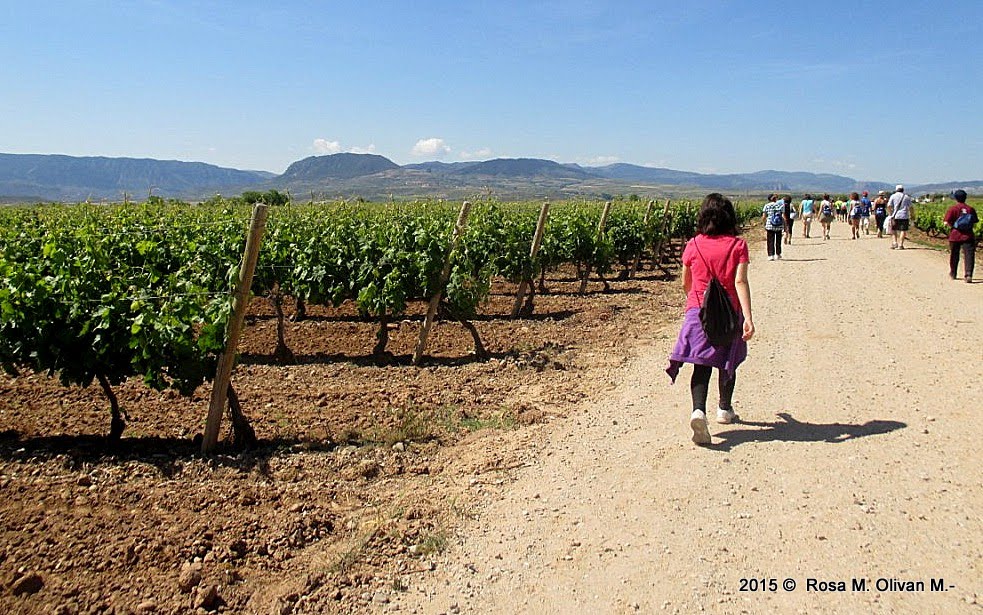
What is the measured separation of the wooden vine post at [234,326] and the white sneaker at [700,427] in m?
3.45

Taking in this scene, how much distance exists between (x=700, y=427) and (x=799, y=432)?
3.04ft

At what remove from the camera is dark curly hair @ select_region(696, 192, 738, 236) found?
201 inches

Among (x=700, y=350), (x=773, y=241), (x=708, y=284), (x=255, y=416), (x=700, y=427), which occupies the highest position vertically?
(x=708, y=284)

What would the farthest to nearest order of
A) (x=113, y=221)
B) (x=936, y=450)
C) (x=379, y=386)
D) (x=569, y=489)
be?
(x=113, y=221), (x=379, y=386), (x=936, y=450), (x=569, y=489)

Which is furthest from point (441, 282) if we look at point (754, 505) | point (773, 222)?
point (773, 222)

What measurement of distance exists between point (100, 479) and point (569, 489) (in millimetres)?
3253

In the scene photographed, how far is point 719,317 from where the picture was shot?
5043mm

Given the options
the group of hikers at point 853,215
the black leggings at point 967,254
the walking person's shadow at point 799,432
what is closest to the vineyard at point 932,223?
the group of hikers at point 853,215

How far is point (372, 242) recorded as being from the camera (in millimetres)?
9305

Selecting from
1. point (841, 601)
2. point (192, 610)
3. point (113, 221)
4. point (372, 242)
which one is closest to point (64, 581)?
point (192, 610)

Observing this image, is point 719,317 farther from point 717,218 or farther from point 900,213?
point 900,213

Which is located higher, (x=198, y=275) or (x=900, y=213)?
(x=900, y=213)

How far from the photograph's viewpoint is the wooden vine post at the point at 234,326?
5320mm

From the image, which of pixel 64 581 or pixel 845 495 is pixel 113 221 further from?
pixel 845 495
